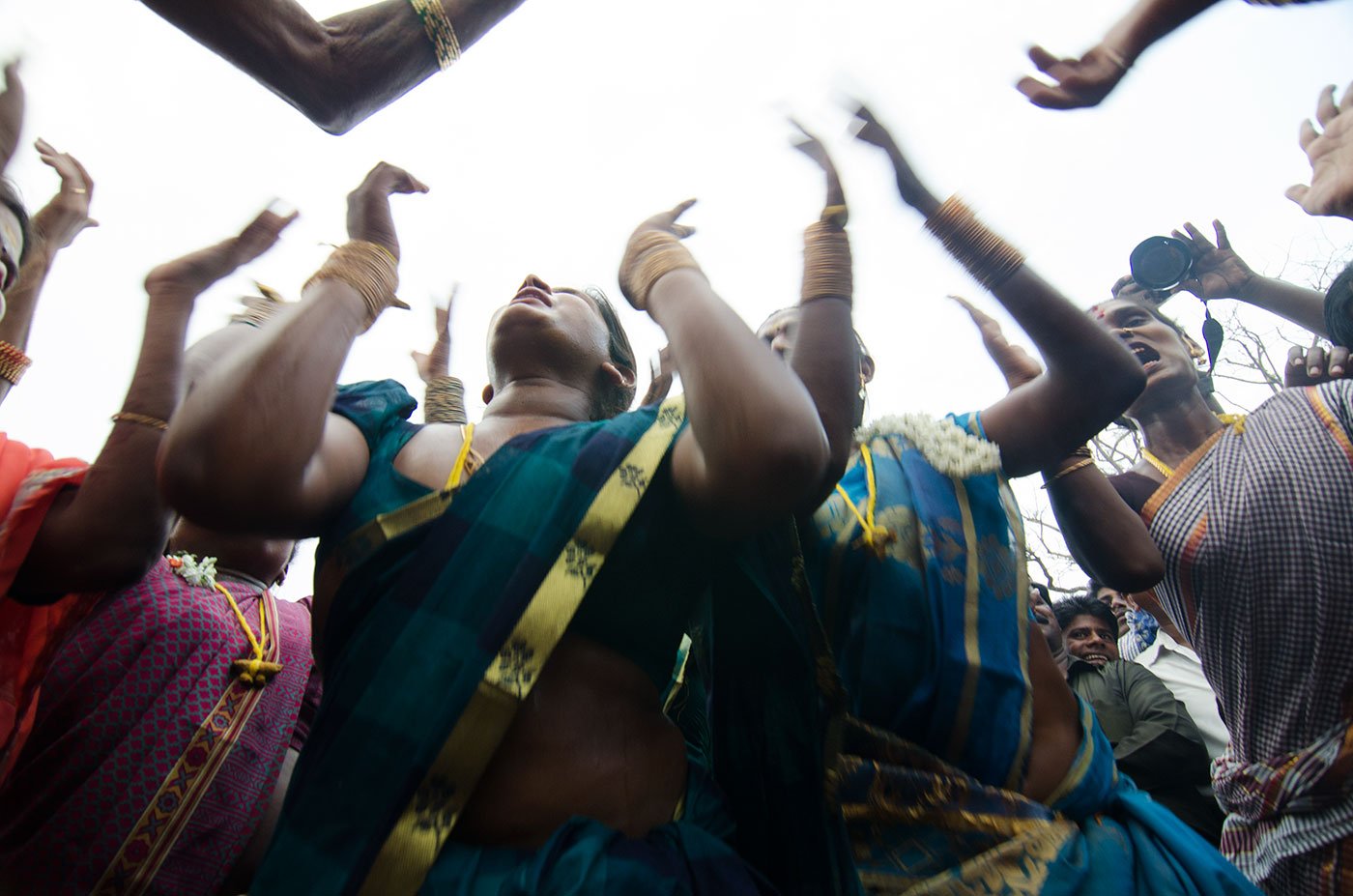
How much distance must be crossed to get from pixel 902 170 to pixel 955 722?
1.48 metres

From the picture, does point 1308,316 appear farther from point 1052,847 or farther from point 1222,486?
point 1052,847

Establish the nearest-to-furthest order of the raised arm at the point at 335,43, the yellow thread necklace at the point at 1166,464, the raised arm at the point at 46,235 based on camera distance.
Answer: the raised arm at the point at 335,43, the raised arm at the point at 46,235, the yellow thread necklace at the point at 1166,464

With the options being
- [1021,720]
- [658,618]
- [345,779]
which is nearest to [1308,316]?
[1021,720]

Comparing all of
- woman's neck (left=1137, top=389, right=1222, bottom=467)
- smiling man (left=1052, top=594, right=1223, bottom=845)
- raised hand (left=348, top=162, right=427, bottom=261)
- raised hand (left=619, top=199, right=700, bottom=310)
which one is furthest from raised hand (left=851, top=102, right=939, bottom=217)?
smiling man (left=1052, top=594, right=1223, bottom=845)

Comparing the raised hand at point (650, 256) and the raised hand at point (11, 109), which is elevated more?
the raised hand at point (11, 109)

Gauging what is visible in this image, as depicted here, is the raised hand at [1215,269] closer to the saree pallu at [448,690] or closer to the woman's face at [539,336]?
the woman's face at [539,336]

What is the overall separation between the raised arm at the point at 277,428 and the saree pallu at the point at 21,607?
93 cm

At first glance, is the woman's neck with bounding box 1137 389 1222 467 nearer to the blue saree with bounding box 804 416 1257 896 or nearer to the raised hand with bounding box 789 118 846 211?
the blue saree with bounding box 804 416 1257 896

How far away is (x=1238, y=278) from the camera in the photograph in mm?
3873

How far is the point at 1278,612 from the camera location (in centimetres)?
249

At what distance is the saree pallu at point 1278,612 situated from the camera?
2.38 m

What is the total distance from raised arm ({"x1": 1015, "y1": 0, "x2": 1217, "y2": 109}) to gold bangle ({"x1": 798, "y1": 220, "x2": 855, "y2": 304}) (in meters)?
0.65

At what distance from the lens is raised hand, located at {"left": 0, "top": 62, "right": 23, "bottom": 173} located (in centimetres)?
206

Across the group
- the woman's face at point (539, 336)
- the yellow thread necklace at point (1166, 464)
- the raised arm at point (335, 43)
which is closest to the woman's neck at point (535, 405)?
the woman's face at point (539, 336)
